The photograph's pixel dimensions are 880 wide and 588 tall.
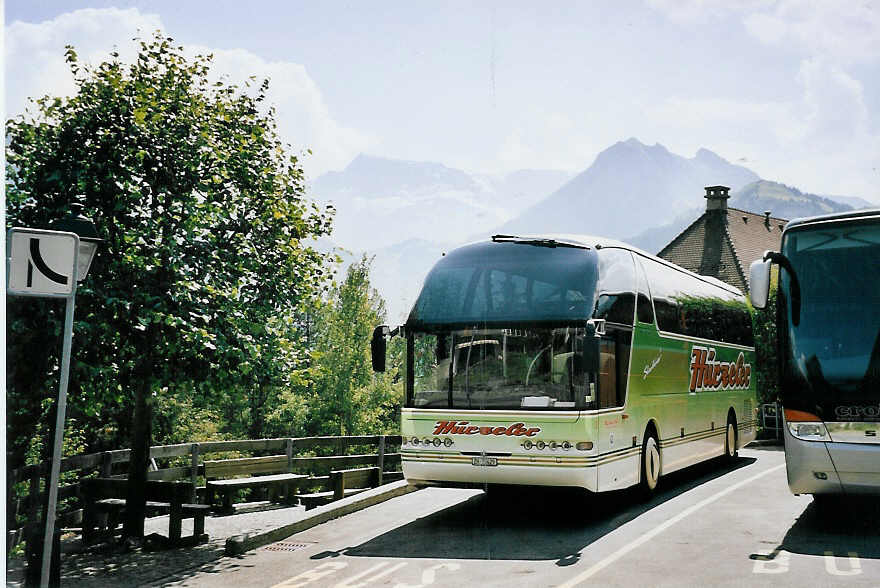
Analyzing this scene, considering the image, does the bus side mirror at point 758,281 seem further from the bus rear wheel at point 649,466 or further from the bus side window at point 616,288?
the bus rear wheel at point 649,466

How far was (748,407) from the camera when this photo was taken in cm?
2114

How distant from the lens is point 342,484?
617 inches

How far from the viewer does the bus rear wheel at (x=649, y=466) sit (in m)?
13.8

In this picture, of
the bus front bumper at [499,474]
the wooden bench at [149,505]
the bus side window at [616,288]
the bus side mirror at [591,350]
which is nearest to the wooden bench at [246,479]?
the wooden bench at [149,505]

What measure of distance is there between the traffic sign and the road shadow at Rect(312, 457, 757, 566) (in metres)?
4.46

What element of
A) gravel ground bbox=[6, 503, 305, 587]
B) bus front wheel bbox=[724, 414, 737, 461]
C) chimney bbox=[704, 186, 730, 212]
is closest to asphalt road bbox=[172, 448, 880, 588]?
gravel ground bbox=[6, 503, 305, 587]

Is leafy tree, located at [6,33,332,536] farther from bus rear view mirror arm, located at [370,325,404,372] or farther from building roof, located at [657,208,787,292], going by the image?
building roof, located at [657,208,787,292]

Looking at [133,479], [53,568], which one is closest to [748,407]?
[133,479]

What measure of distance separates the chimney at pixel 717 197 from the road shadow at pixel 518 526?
3309 centimetres

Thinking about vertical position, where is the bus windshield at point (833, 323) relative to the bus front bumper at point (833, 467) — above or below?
above

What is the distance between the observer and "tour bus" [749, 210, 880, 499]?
10086mm

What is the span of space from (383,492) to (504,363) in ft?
12.9

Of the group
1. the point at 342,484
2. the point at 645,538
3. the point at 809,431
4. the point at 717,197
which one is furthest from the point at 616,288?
the point at 717,197

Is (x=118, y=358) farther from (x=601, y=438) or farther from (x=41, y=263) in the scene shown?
(x=601, y=438)
